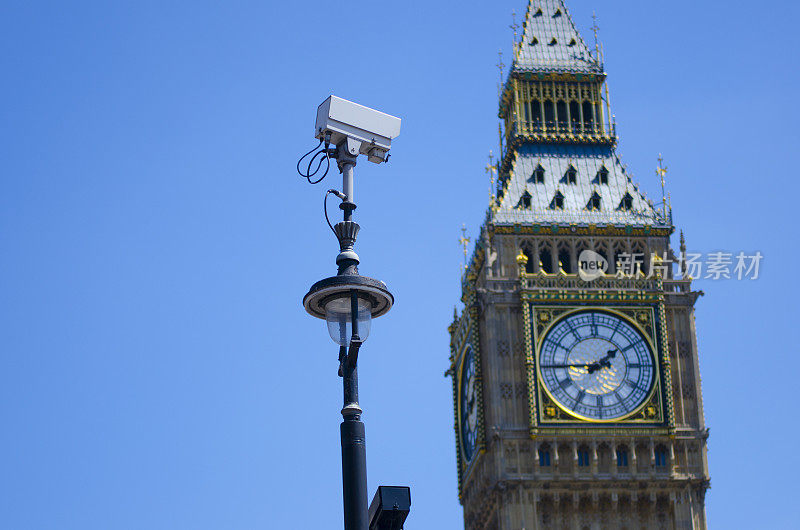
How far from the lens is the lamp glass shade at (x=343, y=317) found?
24.7 metres

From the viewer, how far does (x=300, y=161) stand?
26891mm

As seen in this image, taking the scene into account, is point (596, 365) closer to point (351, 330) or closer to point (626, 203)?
point (626, 203)

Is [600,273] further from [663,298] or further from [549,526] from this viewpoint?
[549,526]

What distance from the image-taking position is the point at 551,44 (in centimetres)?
9344

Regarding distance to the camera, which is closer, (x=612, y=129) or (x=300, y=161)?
(x=300, y=161)

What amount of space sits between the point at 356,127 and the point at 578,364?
5625cm

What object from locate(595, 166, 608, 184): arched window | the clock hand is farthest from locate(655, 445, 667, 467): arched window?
locate(595, 166, 608, 184): arched window

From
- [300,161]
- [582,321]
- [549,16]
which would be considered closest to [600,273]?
[582,321]

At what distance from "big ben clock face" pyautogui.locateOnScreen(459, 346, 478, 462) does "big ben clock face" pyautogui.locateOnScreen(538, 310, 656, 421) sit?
4.41 m

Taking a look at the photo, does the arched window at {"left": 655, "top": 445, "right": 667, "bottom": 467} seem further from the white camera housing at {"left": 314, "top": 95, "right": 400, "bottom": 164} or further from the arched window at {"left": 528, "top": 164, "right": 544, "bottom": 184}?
the white camera housing at {"left": 314, "top": 95, "right": 400, "bottom": 164}

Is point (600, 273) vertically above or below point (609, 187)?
below

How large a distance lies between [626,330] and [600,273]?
3.19 metres

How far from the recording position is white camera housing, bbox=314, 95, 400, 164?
25.7 meters

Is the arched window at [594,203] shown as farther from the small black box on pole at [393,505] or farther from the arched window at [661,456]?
the small black box on pole at [393,505]
